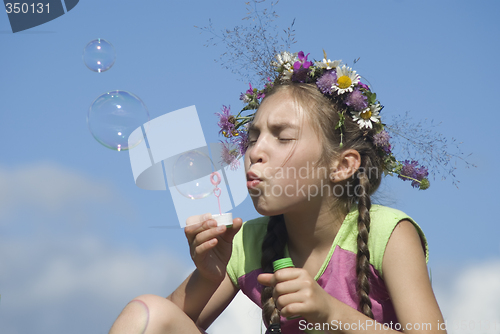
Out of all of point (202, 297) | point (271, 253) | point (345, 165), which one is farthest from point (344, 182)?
point (202, 297)

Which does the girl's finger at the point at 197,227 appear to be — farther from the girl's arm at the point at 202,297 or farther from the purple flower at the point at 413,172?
the purple flower at the point at 413,172

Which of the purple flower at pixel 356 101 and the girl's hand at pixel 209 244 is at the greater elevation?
the purple flower at pixel 356 101

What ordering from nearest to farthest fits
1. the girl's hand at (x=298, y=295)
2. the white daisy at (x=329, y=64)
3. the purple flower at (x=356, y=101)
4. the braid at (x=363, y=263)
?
the girl's hand at (x=298, y=295)
the braid at (x=363, y=263)
the purple flower at (x=356, y=101)
the white daisy at (x=329, y=64)

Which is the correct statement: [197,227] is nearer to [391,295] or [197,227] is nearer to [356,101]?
[391,295]

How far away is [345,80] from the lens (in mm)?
2521

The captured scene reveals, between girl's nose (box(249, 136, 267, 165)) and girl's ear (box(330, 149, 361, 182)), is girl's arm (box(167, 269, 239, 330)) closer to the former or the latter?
girl's nose (box(249, 136, 267, 165))

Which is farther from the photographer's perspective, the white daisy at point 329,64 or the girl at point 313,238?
the white daisy at point 329,64

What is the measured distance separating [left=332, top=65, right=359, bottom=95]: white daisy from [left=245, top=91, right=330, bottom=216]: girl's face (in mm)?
288

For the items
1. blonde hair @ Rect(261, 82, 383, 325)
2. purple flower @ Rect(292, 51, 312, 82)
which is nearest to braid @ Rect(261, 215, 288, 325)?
blonde hair @ Rect(261, 82, 383, 325)

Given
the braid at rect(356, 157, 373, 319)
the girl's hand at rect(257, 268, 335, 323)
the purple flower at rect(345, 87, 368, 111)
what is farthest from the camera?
the purple flower at rect(345, 87, 368, 111)

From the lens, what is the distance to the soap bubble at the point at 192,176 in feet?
8.11

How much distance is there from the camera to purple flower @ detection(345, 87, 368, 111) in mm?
2492

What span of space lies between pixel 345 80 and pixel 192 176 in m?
0.91

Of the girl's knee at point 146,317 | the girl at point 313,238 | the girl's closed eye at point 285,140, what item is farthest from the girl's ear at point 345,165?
the girl's knee at point 146,317
